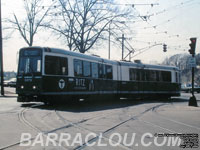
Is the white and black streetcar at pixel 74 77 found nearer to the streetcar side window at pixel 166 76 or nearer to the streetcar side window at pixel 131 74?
the streetcar side window at pixel 131 74

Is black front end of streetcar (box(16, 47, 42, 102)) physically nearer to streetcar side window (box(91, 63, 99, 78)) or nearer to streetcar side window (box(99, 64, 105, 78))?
streetcar side window (box(91, 63, 99, 78))

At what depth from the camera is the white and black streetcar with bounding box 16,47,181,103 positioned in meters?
14.6

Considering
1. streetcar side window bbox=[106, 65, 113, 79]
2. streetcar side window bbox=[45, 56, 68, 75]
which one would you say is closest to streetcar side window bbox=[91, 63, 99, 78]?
streetcar side window bbox=[106, 65, 113, 79]

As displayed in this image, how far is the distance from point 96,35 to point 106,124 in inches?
983

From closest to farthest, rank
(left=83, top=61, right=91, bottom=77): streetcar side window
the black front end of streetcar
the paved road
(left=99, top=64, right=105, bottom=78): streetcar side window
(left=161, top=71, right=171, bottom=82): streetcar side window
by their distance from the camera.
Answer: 1. the paved road
2. the black front end of streetcar
3. (left=83, top=61, right=91, bottom=77): streetcar side window
4. (left=99, top=64, right=105, bottom=78): streetcar side window
5. (left=161, top=71, right=171, bottom=82): streetcar side window

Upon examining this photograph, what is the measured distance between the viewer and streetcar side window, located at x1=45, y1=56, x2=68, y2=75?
1469cm

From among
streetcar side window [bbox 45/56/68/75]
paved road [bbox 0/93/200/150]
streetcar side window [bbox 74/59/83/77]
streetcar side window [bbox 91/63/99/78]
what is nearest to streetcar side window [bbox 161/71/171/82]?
streetcar side window [bbox 91/63/99/78]

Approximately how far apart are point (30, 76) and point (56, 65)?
1.46 metres

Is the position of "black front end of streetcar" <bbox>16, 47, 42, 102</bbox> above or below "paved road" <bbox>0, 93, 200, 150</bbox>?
above

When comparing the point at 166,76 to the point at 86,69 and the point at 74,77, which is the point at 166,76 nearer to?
the point at 86,69

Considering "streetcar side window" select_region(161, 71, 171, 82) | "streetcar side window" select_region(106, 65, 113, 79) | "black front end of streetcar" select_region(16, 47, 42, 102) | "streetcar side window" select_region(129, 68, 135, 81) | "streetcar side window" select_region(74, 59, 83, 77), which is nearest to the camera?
"black front end of streetcar" select_region(16, 47, 42, 102)

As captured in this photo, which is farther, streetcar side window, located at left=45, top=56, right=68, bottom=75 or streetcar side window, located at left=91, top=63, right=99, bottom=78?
streetcar side window, located at left=91, top=63, right=99, bottom=78

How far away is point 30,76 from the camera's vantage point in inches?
577

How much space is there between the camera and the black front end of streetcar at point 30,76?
1446cm
